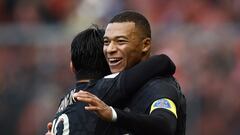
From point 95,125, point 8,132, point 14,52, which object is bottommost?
point 8,132

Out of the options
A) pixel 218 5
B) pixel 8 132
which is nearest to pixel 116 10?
pixel 218 5

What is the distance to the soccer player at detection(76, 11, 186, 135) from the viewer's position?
3623 mm

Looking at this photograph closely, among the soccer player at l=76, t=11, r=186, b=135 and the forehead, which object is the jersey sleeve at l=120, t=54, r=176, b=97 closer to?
the soccer player at l=76, t=11, r=186, b=135

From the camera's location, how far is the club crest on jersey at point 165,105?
3750mm

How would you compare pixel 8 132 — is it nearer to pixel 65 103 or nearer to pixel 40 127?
pixel 40 127

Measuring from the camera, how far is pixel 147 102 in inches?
151

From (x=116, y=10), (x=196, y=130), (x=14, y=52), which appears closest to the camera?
(x=196, y=130)

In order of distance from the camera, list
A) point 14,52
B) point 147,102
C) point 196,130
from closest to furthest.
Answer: point 147,102, point 196,130, point 14,52

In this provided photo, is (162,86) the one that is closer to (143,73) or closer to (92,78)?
(143,73)

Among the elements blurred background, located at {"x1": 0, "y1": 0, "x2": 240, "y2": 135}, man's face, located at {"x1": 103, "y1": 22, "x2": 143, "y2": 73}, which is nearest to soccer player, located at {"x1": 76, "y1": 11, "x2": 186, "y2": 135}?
man's face, located at {"x1": 103, "y1": 22, "x2": 143, "y2": 73}

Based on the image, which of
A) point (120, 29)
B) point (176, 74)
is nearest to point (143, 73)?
point (120, 29)

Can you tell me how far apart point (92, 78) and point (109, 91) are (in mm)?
266

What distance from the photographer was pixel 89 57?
4172mm

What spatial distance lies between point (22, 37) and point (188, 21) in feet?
5.39
